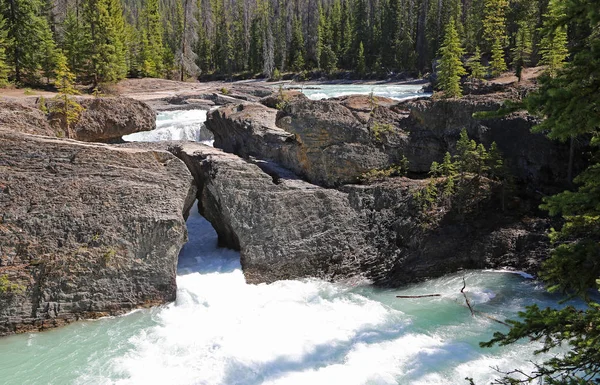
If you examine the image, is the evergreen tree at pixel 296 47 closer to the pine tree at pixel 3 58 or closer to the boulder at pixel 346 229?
the pine tree at pixel 3 58

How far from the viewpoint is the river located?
34.6ft

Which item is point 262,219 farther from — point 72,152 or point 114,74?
point 114,74

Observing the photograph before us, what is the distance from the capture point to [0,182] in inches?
500

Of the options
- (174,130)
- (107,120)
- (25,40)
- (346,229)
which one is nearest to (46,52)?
(25,40)

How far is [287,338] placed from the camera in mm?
11969

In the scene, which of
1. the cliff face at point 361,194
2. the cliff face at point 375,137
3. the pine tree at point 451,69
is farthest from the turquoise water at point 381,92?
the cliff face at point 361,194

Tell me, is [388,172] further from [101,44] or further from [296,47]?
[296,47]

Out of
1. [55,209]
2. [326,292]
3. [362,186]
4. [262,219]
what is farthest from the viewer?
[362,186]

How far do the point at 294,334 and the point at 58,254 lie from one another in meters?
6.93

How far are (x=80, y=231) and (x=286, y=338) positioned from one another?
666 centimetres

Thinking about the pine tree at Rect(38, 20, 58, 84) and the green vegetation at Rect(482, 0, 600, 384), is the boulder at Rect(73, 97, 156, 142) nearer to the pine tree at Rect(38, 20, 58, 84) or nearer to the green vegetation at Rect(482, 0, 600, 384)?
the green vegetation at Rect(482, 0, 600, 384)

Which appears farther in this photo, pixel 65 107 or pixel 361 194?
pixel 65 107

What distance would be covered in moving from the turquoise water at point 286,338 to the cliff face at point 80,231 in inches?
25.5

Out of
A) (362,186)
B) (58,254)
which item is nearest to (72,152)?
(58,254)
